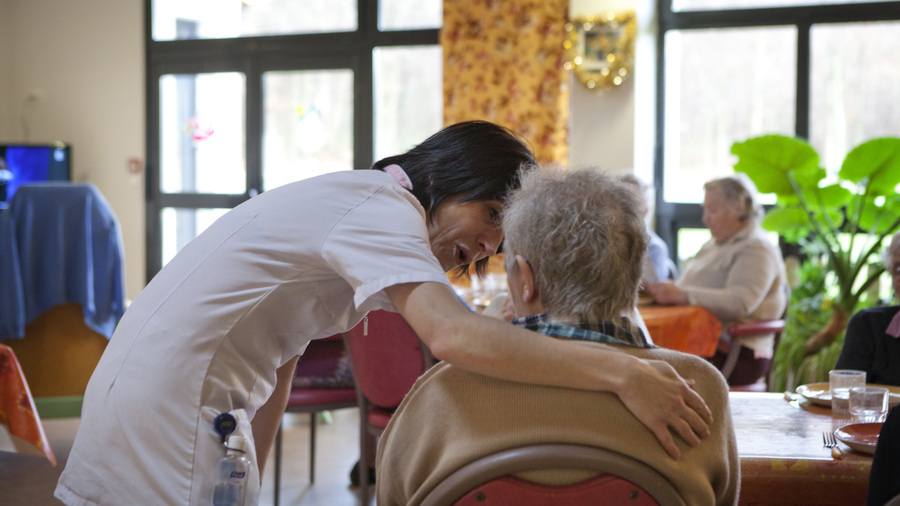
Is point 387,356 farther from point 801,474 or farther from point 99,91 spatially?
point 99,91

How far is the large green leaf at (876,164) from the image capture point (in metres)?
4.11

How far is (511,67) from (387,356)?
359 centimetres

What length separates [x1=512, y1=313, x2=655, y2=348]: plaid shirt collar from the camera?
1.14m

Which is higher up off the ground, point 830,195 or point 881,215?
point 830,195

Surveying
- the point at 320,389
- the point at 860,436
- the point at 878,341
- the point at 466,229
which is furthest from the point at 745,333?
the point at 466,229

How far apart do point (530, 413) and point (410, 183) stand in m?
0.48

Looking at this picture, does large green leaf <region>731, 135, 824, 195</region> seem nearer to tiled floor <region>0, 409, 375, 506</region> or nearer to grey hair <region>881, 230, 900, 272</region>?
grey hair <region>881, 230, 900, 272</region>

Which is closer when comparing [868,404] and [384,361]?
[868,404]

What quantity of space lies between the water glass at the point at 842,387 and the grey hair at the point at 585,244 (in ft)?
2.81

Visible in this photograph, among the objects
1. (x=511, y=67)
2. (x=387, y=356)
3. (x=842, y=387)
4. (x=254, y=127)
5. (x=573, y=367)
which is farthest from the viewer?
(x=254, y=127)

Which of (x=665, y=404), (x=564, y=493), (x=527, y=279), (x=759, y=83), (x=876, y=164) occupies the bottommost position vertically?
(x=564, y=493)

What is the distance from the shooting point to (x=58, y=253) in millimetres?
3777

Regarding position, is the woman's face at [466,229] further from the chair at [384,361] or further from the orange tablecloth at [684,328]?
the orange tablecloth at [684,328]

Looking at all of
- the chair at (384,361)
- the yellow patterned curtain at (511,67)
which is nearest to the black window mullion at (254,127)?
the yellow patterned curtain at (511,67)
